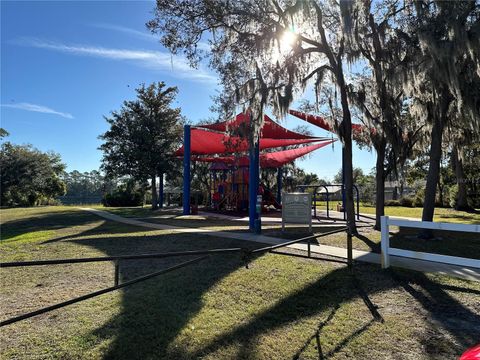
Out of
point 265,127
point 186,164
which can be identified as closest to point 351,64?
point 265,127

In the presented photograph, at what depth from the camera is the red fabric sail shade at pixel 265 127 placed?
11.9 metres

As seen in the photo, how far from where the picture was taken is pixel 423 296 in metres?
5.13

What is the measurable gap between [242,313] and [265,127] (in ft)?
40.7

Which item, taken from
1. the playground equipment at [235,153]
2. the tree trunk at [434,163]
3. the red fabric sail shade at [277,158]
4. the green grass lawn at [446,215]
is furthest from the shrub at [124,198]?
the tree trunk at [434,163]

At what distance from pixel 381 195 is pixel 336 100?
3619mm

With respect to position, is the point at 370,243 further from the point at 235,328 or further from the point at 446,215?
the point at 446,215

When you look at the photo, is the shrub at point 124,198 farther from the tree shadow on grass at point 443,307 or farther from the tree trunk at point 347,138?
the tree shadow on grass at point 443,307

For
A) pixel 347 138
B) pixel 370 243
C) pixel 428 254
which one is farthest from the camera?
pixel 347 138

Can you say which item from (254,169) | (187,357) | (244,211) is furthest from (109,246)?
(244,211)

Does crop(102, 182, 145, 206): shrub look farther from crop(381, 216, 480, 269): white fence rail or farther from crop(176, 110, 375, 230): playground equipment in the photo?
crop(381, 216, 480, 269): white fence rail

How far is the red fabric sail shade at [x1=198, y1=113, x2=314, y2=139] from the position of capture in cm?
1191

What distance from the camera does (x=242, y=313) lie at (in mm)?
4570

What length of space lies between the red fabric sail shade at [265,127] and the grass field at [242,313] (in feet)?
19.2

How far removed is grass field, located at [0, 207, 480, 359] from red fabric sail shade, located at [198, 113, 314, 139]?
19.2ft
